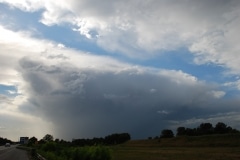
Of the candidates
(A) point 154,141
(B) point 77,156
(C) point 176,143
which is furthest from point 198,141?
(B) point 77,156

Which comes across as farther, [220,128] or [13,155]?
[220,128]

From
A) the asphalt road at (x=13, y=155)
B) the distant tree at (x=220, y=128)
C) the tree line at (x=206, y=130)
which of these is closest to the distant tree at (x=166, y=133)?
the tree line at (x=206, y=130)

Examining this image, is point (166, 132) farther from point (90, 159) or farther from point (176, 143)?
point (90, 159)

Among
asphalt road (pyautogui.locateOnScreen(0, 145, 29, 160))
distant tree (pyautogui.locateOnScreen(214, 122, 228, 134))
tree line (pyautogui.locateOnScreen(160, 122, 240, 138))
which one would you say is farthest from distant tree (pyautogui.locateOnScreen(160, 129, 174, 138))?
asphalt road (pyautogui.locateOnScreen(0, 145, 29, 160))

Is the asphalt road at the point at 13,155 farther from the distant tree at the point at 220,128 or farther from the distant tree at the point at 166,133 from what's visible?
the distant tree at the point at 166,133

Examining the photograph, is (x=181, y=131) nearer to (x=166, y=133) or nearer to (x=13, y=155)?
(x=166, y=133)

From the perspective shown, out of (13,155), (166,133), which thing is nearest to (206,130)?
(166,133)

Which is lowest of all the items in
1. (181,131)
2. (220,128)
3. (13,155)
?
(13,155)

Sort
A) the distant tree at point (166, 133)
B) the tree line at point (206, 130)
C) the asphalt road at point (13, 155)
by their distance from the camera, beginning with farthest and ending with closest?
the distant tree at point (166, 133)
the tree line at point (206, 130)
the asphalt road at point (13, 155)

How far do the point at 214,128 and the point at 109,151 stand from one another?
150273 millimetres

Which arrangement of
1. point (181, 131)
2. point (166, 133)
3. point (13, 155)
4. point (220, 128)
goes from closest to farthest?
point (13, 155), point (220, 128), point (181, 131), point (166, 133)

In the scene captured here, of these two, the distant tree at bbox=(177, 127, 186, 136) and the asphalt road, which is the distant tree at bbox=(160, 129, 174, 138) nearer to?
the distant tree at bbox=(177, 127, 186, 136)

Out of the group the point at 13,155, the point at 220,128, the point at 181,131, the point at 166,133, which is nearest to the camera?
the point at 13,155

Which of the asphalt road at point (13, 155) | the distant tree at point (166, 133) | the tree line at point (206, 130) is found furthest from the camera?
the distant tree at point (166, 133)
